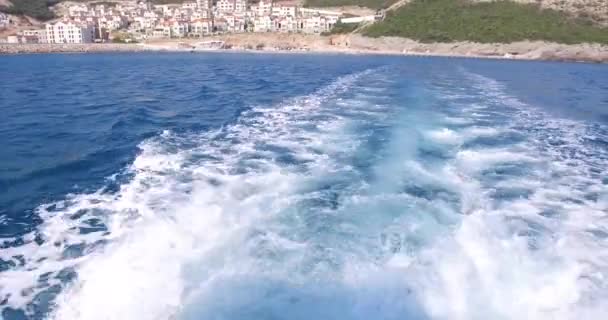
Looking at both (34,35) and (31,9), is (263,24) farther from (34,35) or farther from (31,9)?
(31,9)

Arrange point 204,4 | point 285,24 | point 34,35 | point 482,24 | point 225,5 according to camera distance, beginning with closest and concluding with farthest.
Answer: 1. point 482,24
2. point 34,35
3. point 285,24
4. point 225,5
5. point 204,4

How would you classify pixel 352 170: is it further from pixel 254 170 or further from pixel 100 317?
pixel 100 317

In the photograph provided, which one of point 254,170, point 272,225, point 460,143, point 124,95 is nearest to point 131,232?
point 272,225

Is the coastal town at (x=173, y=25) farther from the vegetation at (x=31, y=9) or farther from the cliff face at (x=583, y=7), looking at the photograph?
the cliff face at (x=583, y=7)

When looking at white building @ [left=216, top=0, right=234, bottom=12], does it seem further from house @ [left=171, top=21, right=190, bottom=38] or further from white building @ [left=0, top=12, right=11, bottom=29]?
white building @ [left=0, top=12, right=11, bottom=29]

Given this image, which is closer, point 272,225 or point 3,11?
point 272,225

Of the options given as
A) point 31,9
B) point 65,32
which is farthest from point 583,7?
point 31,9
